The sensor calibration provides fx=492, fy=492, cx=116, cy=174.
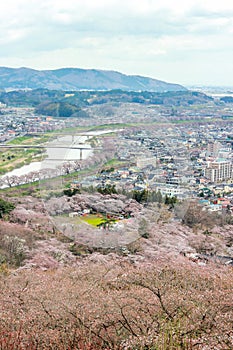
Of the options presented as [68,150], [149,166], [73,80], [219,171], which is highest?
[73,80]

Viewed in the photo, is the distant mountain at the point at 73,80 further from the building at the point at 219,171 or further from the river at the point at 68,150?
the river at the point at 68,150

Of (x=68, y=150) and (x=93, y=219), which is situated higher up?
(x=68, y=150)

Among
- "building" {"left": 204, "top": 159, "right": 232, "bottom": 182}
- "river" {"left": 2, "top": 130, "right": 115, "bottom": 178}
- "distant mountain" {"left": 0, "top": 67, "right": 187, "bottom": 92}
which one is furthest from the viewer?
"distant mountain" {"left": 0, "top": 67, "right": 187, "bottom": 92}

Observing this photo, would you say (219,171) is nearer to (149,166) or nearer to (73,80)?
(149,166)

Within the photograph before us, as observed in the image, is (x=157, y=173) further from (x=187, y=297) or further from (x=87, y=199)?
(x=187, y=297)

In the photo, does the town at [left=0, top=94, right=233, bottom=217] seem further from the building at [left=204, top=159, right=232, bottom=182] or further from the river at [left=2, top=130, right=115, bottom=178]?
the river at [left=2, top=130, right=115, bottom=178]

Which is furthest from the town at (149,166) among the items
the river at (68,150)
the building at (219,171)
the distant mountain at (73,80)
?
the distant mountain at (73,80)

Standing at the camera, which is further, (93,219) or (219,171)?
(219,171)

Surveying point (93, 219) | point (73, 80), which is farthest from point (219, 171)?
point (73, 80)

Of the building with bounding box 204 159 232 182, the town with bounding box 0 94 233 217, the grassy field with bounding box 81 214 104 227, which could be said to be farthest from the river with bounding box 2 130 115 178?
the building with bounding box 204 159 232 182

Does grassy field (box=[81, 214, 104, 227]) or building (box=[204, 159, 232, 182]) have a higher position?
grassy field (box=[81, 214, 104, 227])
